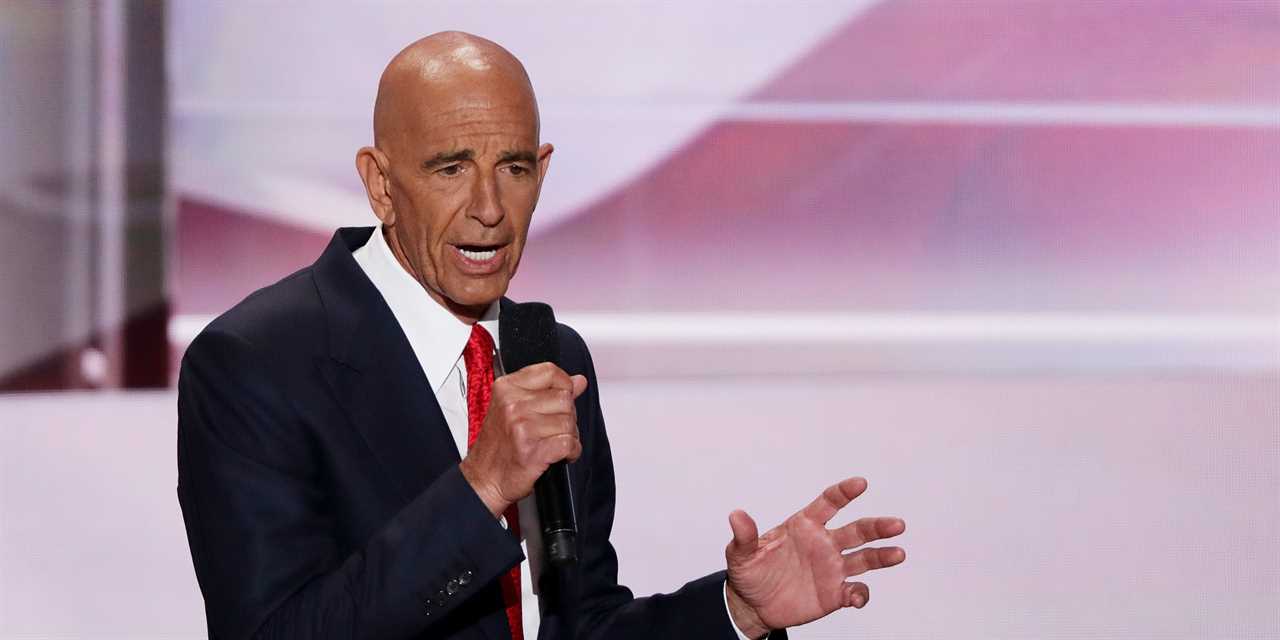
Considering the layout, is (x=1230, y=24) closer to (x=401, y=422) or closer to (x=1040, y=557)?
(x=1040, y=557)

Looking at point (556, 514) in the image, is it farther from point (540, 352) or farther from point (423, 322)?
point (423, 322)

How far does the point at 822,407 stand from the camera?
15.8ft

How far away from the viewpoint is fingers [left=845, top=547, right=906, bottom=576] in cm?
179

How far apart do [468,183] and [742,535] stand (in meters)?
0.52

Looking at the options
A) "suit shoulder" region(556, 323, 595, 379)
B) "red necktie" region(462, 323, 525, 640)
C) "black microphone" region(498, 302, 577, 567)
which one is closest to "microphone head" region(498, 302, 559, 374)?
Result: "black microphone" region(498, 302, 577, 567)

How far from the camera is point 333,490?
1.78m

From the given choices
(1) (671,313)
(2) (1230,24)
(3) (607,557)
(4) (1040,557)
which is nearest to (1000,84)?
(2) (1230,24)

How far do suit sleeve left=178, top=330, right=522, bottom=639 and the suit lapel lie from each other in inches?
2.9

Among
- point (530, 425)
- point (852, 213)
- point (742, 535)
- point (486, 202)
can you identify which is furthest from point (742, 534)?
point (852, 213)

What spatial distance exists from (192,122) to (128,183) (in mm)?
331

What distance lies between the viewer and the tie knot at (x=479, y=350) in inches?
75.0

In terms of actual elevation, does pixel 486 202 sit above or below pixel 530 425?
above

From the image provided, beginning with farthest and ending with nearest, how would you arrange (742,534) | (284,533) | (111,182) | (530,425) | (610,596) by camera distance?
(111,182)
(610,596)
(742,534)
(284,533)
(530,425)

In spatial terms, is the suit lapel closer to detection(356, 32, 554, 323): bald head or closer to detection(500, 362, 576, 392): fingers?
detection(356, 32, 554, 323): bald head
